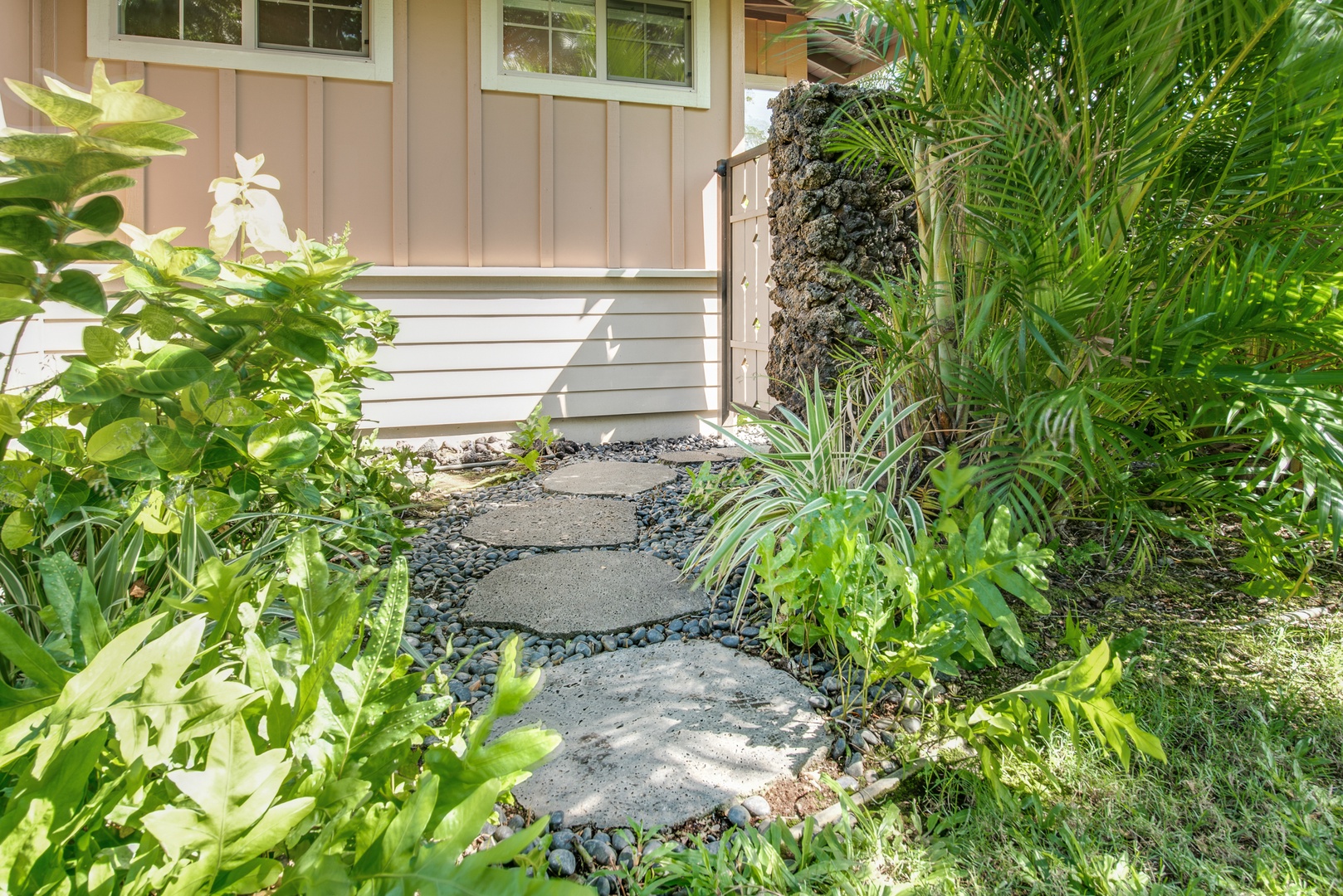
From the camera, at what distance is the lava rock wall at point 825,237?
10.9 ft

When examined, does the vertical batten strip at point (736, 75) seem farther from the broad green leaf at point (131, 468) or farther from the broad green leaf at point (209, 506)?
the broad green leaf at point (131, 468)

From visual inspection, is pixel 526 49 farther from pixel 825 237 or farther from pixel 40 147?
pixel 40 147

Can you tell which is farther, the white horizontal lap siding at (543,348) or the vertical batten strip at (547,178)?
the vertical batten strip at (547,178)

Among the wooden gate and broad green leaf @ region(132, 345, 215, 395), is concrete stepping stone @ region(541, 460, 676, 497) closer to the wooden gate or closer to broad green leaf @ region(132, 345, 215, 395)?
the wooden gate

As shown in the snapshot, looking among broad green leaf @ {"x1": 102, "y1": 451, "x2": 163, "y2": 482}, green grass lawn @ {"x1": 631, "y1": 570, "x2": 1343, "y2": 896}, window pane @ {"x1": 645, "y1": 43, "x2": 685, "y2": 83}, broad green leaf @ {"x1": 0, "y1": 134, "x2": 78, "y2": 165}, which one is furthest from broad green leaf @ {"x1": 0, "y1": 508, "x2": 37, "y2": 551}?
window pane @ {"x1": 645, "y1": 43, "x2": 685, "y2": 83}

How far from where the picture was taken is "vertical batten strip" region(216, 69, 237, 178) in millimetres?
3945

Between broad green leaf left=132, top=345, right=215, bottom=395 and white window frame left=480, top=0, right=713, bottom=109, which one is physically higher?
white window frame left=480, top=0, right=713, bottom=109

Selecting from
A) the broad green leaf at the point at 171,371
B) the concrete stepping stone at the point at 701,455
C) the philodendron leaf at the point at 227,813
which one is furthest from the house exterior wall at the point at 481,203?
the philodendron leaf at the point at 227,813

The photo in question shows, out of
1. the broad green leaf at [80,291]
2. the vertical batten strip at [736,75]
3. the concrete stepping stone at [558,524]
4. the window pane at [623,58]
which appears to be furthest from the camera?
the vertical batten strip at [736,75]

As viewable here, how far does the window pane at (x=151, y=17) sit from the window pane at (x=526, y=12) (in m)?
1.61

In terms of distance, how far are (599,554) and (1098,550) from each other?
1.47 m

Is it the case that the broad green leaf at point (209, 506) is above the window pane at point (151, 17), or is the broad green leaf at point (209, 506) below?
below

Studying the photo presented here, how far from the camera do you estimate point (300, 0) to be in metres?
4.12

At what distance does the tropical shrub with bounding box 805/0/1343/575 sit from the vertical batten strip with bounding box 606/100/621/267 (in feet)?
8.72
